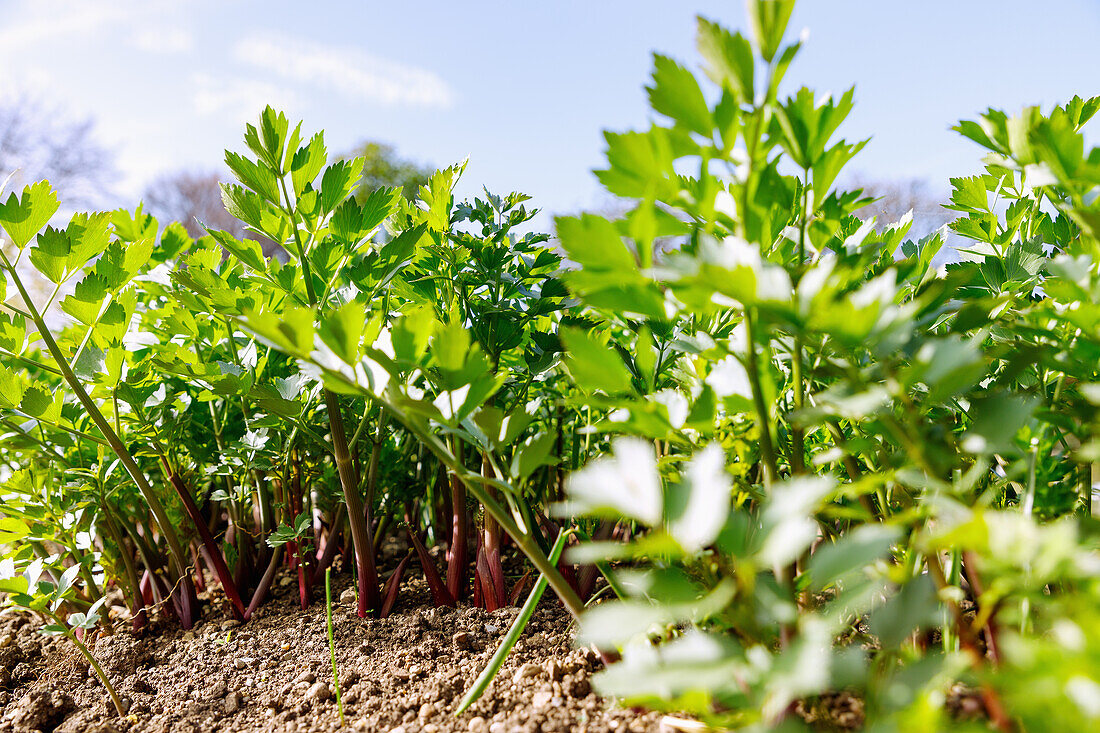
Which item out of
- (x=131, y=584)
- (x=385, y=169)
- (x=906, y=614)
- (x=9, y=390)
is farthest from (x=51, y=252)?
(x=385, y=169)

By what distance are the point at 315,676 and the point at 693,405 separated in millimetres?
542

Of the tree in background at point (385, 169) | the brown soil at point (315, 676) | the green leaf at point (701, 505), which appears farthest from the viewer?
the tree in background at point (385, 169)

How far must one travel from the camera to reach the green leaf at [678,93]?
40cm

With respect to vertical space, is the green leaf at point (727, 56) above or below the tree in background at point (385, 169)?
below

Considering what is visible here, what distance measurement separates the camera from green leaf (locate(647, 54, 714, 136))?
402 mm

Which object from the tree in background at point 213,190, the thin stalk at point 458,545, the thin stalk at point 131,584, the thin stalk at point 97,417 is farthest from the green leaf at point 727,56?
the tree in background at point 213,190

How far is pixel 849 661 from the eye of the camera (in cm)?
29

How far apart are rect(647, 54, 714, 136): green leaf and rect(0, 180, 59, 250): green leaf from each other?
2.19 feet

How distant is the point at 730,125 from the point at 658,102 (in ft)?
0.15

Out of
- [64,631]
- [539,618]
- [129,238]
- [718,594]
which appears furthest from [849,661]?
[129,238]

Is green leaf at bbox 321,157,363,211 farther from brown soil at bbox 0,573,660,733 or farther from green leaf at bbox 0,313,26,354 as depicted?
brown soil at bbox 0,573,660,733

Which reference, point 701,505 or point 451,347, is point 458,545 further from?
point 701,505

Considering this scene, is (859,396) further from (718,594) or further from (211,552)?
(211,552)

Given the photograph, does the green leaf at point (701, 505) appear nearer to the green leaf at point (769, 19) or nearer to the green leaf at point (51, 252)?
the green leaf at point (769, 19)
